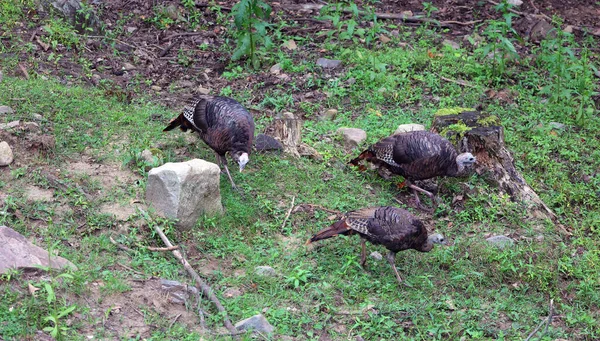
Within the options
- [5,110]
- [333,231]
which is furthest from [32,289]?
[5,110]

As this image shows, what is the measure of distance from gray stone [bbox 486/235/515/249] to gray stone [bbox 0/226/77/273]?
12.7ft

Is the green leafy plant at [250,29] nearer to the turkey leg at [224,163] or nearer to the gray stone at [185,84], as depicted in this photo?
the gray stone at [185,84]

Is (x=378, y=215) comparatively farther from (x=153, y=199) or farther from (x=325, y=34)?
(x=325, y=34)

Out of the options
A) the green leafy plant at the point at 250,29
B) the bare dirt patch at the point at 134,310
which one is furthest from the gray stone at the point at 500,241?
the green leafy plant at the point at 250,29

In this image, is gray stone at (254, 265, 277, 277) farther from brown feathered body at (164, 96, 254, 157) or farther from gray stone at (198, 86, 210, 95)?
gray stone at (198, 86, 210, 95)

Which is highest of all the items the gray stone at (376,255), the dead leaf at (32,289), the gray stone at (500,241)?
the dead leaf at (32,289)

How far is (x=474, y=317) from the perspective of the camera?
587cm

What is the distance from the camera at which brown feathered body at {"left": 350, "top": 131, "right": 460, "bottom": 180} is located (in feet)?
24.4

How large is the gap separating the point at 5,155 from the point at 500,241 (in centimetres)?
480

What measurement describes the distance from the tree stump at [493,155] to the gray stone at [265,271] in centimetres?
291

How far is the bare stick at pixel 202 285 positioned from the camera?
5316mm

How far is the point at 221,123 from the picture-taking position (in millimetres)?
7414

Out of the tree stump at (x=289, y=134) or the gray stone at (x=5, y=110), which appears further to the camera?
the tree stump at (x=289, y=134)

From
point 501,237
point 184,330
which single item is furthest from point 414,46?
point 184,330
